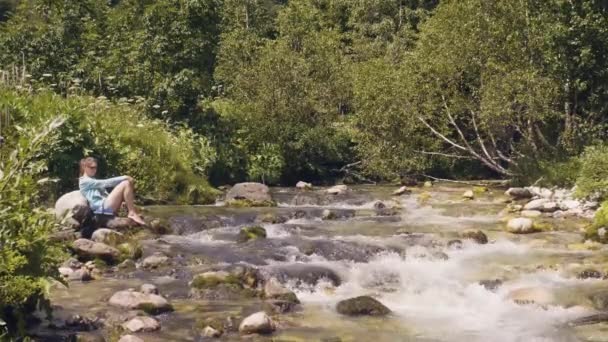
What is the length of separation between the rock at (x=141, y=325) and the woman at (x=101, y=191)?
432 centimetres

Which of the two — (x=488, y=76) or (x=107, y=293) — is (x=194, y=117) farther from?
(x=107, y=293)

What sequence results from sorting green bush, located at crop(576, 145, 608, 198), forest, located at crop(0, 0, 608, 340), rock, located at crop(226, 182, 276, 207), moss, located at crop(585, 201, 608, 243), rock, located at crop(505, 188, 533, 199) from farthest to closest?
rock, located at crop(505, 188, 533, 199), rock, located at crop(226, 182, 276, 207), forest, located at crop(0, 0, 608, 340), green bush, located at crop(576, 145, 608, 198), moss, located at crop(585, 201, 608, 243)

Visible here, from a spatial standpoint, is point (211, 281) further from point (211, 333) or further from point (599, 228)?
point (599, 228)

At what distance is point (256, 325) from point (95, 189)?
519 centimetres

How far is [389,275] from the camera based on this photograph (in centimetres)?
1109

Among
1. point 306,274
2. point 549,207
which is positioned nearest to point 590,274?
point 306,274

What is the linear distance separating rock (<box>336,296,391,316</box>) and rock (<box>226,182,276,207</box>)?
30.3 feet

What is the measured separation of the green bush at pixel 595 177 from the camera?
1612cm

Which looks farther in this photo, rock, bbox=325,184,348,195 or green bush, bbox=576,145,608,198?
rock, bbox=325,184,348,195

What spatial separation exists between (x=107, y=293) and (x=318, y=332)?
289 cm

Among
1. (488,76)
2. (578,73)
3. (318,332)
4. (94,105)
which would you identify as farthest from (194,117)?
(318,332)

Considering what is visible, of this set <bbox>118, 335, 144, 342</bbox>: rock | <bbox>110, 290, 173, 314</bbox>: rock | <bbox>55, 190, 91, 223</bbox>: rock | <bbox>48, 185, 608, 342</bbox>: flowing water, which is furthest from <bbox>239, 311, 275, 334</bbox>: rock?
<bbox>55, 190, 91, 223</bbox>: rock

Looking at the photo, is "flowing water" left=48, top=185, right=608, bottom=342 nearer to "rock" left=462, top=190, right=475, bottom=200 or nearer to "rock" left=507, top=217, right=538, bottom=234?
"rock" left=507, top=217, right=538, bottom=234

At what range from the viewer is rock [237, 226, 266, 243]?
43.9ft
